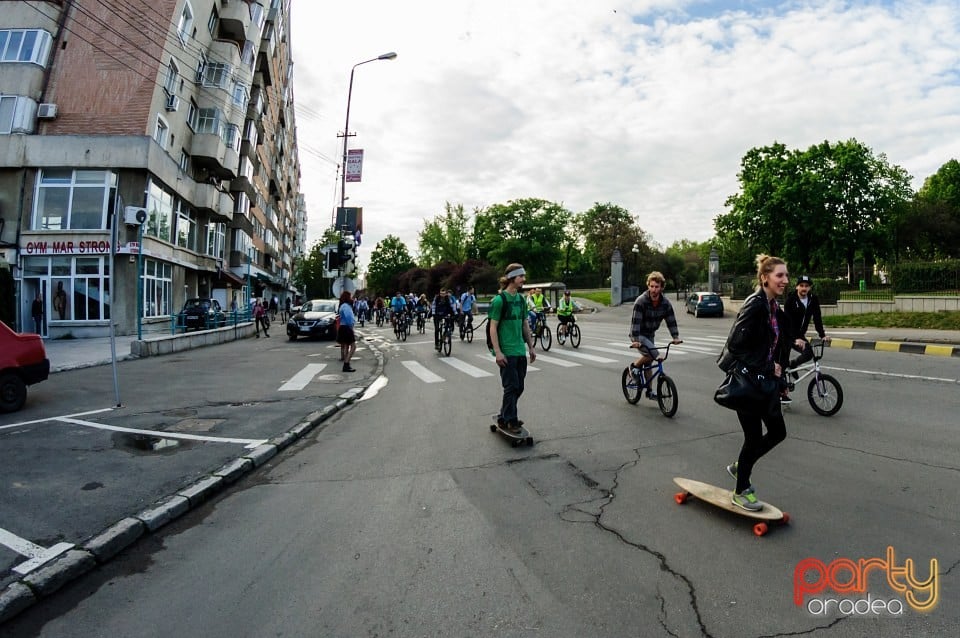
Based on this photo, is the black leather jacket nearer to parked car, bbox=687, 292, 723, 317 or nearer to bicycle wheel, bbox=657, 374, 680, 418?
bicycle wheel, bbox=657, 374, 680, 418

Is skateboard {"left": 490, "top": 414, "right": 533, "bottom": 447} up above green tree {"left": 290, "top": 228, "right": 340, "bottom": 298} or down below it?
below

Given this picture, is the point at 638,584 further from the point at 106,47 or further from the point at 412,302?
the point at 106,47

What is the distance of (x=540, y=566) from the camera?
328 centimetres

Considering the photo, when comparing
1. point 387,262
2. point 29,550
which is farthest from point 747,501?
point 387,262

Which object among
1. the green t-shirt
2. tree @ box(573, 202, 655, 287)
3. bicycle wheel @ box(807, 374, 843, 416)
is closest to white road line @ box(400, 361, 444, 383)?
the green t-shirt

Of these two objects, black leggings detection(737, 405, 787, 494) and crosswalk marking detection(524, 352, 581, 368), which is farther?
crosswalk marking detection(524, 352, 581, 368)

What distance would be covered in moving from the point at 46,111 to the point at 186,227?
844 cm

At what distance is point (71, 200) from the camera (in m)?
23.2

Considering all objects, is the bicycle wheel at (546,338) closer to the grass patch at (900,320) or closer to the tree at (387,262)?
the grass patch at (900,320)

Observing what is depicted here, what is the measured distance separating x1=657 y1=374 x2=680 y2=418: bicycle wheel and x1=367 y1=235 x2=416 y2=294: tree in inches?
3570

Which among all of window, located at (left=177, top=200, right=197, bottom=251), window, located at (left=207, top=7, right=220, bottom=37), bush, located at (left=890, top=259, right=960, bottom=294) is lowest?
bush, located at (left=890, top=259, right=960, bottom=294)

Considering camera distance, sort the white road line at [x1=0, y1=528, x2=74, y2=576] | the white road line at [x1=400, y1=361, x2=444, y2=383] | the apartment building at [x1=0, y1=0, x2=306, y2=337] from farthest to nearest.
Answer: the apartment building at [x1=0, y1=0, x2=306, y2=337] < the white road line at [x1=400, y1=361, x2=444, y2=383] < the white road line at [x1=0, y1=528, x2=74, y2=576]

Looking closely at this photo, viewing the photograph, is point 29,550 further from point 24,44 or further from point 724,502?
point 24,44

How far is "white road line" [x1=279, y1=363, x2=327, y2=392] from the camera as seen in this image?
1045 cm
